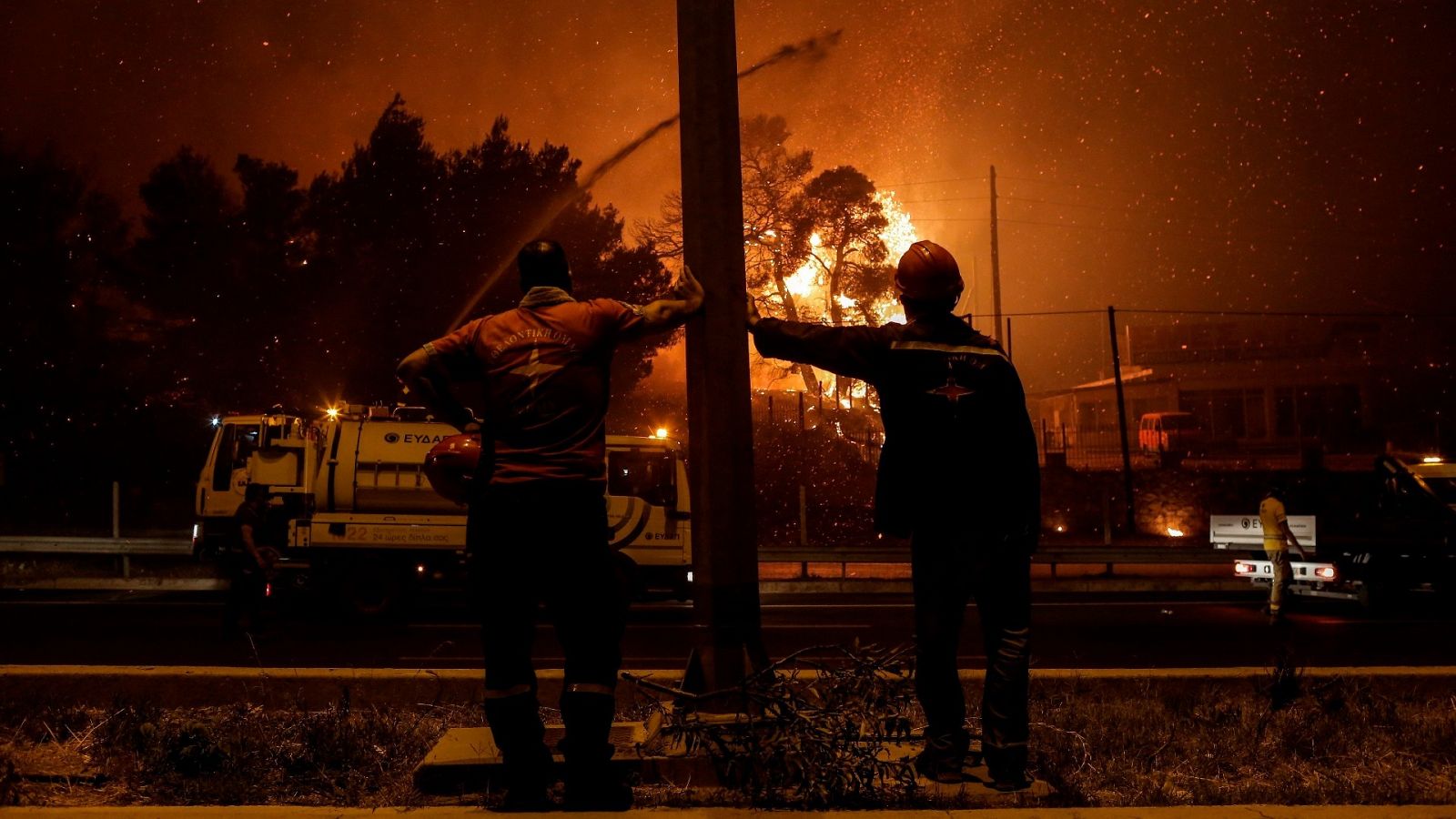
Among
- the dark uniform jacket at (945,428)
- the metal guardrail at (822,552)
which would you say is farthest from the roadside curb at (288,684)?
the metal guardrail at (822,552)

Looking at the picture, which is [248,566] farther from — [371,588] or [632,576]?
[632,576]

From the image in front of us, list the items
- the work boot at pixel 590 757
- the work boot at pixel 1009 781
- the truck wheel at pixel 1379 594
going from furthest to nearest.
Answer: the truck wheel at pixel 1379 594, the work boot at pixel 1009 781, the work boot at pixel 590 757

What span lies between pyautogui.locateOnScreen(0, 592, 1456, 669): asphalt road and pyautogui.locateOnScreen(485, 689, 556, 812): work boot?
490 cm

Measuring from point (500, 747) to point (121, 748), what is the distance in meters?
1.85

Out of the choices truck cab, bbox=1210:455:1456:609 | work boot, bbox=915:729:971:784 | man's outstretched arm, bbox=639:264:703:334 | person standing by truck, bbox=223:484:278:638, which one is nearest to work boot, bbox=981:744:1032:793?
work boot, bbox=915:729:971:784

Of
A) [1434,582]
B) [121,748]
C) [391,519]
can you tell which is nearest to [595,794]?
[121,748]

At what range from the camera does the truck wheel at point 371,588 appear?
14562mm

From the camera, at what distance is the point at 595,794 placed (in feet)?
11.7

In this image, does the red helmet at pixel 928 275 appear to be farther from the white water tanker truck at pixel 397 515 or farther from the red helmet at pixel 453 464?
the white water tanker truck at pixel 397 515

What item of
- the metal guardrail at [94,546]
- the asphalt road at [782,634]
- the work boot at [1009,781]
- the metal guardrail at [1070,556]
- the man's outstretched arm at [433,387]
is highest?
the man's outstretched arm at [433,387]

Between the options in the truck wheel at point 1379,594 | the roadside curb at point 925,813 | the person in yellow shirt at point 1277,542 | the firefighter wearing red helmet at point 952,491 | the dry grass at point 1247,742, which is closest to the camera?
the roadside curb at point 925,813

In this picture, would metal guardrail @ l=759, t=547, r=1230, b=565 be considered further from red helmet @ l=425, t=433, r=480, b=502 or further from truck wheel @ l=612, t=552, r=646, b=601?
red helmet @ l=425, t=433, r=480, b=502

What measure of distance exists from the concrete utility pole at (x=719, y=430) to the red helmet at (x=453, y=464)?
30.5 inches

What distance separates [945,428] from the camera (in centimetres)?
386
